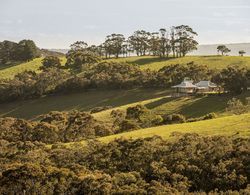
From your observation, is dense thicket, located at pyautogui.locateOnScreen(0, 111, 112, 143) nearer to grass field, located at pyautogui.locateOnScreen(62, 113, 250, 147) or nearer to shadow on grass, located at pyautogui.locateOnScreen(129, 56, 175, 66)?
grass field, located at pyautogui.locateOnScreen(62, 113, 250, 147)

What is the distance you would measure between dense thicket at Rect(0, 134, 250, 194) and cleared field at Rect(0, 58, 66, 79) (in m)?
103

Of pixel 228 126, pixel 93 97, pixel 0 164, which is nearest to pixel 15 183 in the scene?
pixel 0 164

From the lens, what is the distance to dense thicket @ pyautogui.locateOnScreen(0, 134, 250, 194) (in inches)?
1304

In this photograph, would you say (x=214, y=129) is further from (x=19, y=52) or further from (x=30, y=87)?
(x=19, y=52)

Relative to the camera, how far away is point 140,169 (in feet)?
124

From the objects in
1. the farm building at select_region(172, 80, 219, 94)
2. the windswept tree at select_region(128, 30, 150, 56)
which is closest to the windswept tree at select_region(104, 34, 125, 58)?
the windswept tree at select_region(128, 30, 150, 56)

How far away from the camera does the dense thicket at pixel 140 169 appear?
33.1m

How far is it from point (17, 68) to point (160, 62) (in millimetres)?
44156

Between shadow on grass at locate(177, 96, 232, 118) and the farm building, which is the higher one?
the farm building

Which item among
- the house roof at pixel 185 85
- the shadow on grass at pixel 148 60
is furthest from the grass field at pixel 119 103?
the shadow on grass at pixel 148 60

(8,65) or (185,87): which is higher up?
(8,65)

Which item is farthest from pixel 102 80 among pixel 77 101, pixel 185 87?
pixel 185 87

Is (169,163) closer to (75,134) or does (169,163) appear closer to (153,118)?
(75,134)

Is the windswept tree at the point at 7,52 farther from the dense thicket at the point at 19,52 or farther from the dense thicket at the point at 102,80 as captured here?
the dense thicket at the point at 102,80
